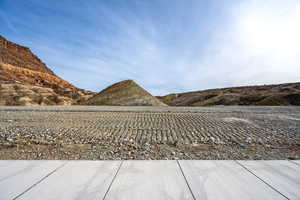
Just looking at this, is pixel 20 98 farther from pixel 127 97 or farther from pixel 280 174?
pixel 280 174

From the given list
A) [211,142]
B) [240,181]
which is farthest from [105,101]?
[240,181]

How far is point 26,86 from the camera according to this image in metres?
34.6

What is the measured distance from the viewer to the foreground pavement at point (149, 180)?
2031 millimetres

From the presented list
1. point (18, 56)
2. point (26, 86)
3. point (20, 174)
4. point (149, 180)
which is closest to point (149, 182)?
point (149, 180)

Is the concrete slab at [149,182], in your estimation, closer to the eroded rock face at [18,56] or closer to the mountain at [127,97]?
the mountain at [127,97]

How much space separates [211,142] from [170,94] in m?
76.5

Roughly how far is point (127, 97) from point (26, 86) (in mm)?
24754

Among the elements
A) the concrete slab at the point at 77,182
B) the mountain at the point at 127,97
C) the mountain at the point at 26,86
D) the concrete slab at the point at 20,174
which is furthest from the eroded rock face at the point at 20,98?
the concrete slab at the point at 77,182

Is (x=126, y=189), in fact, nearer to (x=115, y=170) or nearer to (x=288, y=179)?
(x=115, y=170)

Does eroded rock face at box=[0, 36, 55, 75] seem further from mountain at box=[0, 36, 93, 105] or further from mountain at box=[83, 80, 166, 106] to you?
mountain at box=[83, 80, 166, 106]

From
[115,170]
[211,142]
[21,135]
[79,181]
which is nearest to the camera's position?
[79,181]

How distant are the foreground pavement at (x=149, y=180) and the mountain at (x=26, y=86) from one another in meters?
29.2

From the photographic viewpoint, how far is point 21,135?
5.04 m

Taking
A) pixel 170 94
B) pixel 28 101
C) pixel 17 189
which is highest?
pixel 170 94
